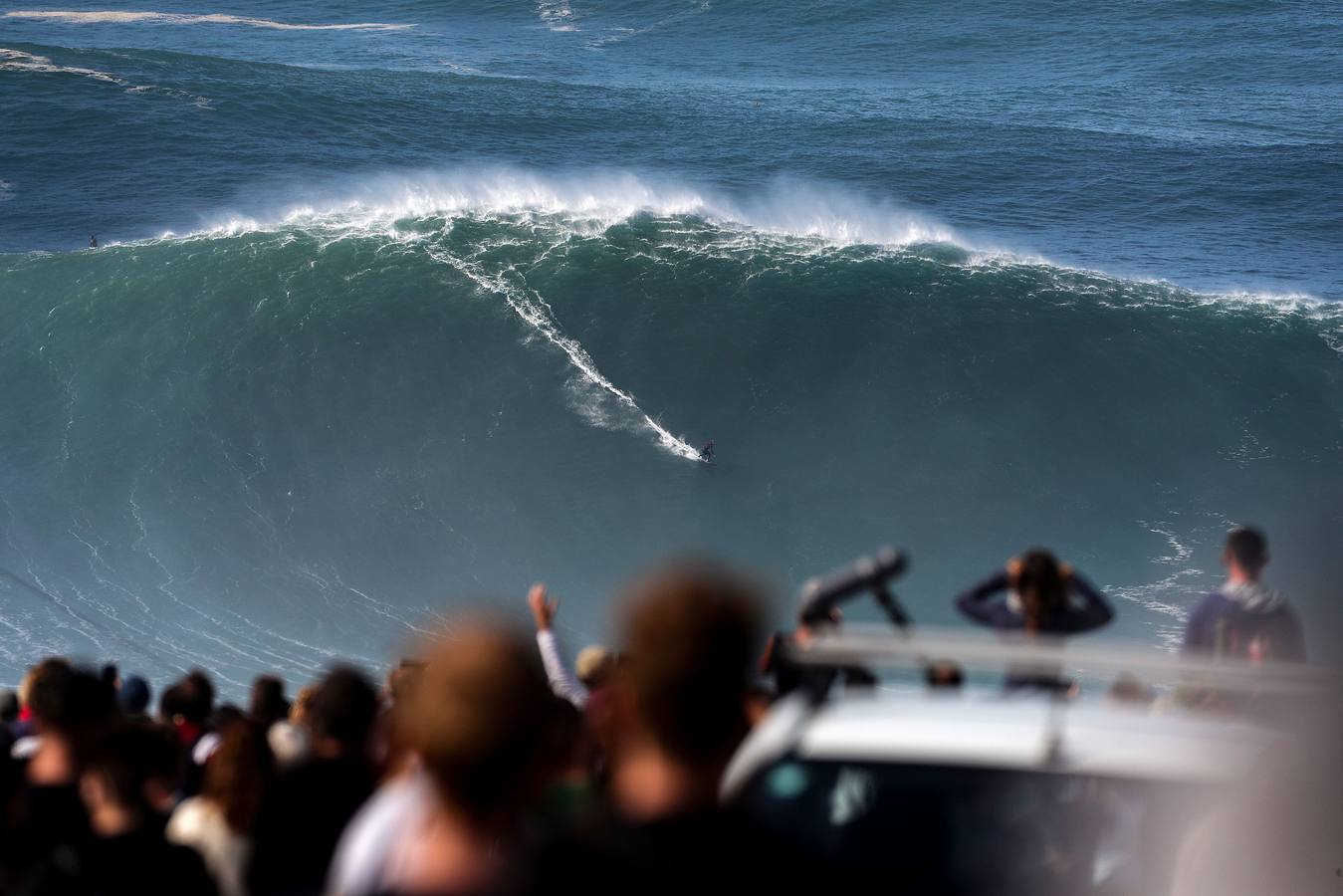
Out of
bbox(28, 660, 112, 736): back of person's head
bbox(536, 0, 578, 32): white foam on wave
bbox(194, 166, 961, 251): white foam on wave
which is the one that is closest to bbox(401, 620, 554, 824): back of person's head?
bbox(28, 660, 112, 736): back of person's head

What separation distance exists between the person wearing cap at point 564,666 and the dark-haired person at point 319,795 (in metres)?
1.10

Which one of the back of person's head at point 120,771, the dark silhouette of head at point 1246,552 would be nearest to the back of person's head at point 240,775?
the back of person's head at point 120,771

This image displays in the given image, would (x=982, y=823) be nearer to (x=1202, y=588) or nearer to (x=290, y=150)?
(x=1202, y=588)

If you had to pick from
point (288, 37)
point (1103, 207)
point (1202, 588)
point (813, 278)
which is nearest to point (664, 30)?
point (288, 37)

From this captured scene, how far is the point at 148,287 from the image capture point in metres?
17.8

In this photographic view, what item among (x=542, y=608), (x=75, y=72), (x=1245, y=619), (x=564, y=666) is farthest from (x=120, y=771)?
(x=75, y=72)

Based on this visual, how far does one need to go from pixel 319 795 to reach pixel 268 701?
157 cm

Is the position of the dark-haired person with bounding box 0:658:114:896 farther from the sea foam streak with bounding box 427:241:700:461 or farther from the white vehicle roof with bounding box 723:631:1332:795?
the sea foam streak with bounding box 427:241:700:461

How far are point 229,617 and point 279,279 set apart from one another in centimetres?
708

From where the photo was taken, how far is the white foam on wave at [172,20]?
1973 inches

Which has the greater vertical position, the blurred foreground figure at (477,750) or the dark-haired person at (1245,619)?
the blurred foreground figure at (477,750)

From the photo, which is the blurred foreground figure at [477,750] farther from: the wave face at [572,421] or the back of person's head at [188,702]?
the wave face at [572,421]

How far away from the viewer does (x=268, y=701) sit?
4.27 metres

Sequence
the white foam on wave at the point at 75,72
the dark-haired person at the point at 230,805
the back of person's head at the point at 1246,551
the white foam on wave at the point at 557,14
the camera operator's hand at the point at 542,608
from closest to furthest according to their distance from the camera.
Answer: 1. the dark-haired person at the point at 230,805
2. the back of person's head at the point at 1246,551
3. the camera operator's hand at the point at 542,608
4. the white foam on wave at the point at 75,72
5. the white foam on wave at the point at 557,14
